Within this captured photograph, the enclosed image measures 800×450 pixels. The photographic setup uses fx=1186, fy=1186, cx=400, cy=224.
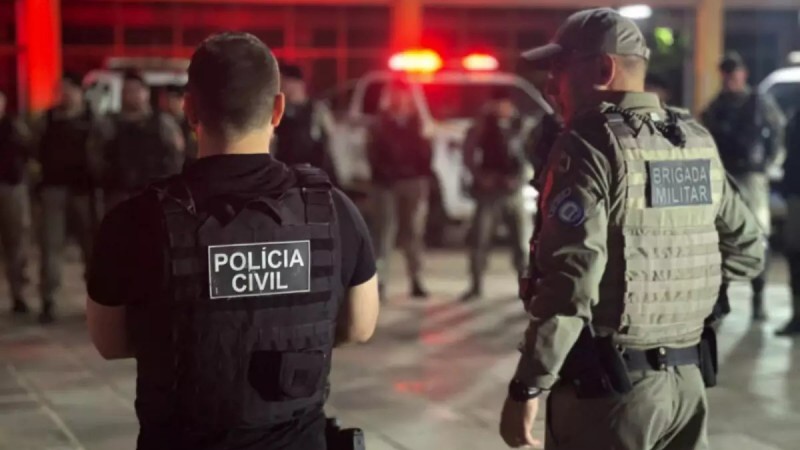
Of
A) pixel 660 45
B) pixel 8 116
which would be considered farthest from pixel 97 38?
pixel 8 116

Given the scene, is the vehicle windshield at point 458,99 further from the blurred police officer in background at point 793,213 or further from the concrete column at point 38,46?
the concrete column at point 38,46

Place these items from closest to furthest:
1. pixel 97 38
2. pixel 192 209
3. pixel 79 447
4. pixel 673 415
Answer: pixel 192 209
pixel 673 415
pixel 79 447
pixel 97 38

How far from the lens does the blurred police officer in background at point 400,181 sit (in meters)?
10.8

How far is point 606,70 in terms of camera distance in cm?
336

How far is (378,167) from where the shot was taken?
10.9 m

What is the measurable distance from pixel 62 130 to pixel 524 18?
13.9 meters

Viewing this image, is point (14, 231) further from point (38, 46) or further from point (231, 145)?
point (38, 46)

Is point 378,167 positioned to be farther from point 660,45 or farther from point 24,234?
point 660,45

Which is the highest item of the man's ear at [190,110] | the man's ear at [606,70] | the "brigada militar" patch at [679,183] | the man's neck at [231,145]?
the man's ear at [606,70]

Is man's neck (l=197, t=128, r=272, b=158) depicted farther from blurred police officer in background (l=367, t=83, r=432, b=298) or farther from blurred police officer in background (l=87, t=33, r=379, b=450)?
blurred police officer in background (l=367, t=83, r=432, b=298)

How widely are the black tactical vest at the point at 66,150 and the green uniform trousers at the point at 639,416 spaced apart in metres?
6.80

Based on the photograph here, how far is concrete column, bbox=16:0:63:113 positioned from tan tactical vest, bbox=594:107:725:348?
17.1m

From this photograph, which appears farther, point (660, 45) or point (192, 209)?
point (660, 45)

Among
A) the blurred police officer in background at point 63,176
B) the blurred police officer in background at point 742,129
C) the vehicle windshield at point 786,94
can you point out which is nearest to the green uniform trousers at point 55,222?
the blurred police officer in background at point 63,176
